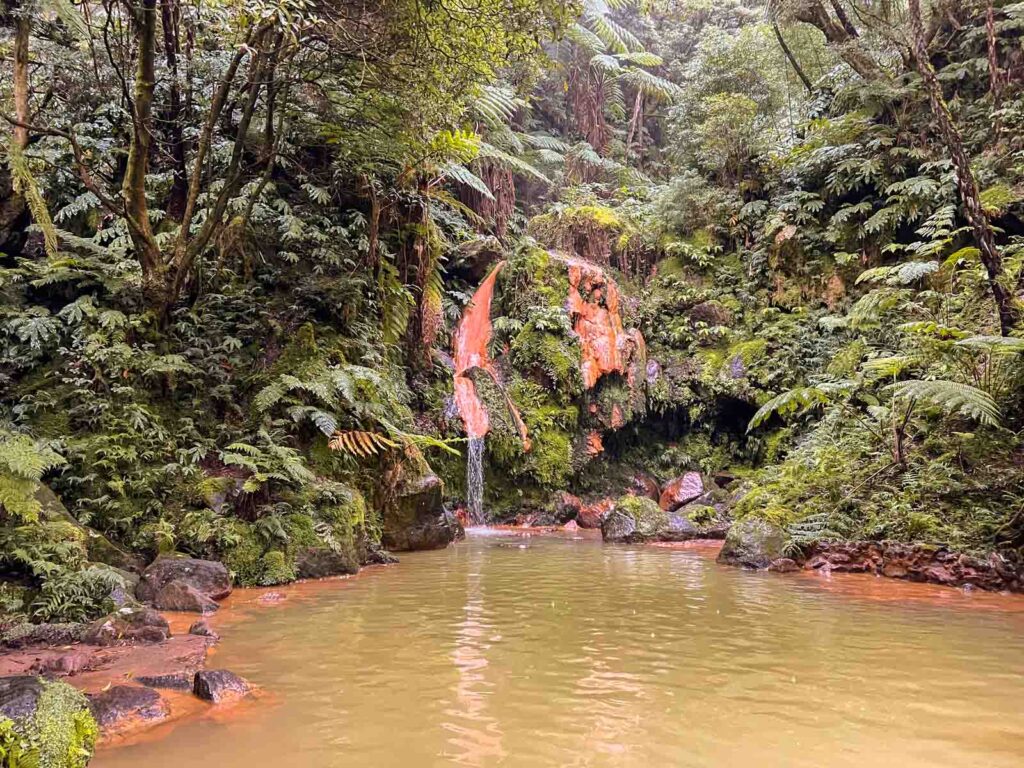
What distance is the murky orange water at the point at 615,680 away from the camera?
2.74 m

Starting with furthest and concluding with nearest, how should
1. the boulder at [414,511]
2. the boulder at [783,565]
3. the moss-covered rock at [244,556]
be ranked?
the boulder at [414,511] → the boulder at [783,565] → the moss-covered rock at [244,556]

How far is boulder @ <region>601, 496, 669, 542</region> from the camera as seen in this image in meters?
11.2

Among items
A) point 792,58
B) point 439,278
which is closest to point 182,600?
point 439,278

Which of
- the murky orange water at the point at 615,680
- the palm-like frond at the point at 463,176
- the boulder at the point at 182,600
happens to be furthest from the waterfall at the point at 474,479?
the boulder at the point at 182,600

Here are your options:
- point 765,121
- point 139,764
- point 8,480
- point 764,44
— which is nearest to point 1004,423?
point 139,764

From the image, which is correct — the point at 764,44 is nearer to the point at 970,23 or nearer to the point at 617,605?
the point at 970,23

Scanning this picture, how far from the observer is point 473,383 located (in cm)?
1420

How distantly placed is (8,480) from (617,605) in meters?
5.00

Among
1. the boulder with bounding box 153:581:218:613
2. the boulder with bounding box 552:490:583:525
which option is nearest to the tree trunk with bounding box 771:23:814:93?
the boulder with bounding box 552:490:583:525

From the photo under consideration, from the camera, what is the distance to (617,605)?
5.84m

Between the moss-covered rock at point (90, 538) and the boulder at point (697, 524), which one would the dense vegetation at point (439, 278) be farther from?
the boulder at point (697, 524)

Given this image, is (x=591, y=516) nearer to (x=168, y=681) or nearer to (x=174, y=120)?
(x=174, y=120)

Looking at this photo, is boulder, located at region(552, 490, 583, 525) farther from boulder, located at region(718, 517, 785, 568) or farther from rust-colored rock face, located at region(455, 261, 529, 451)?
boulder, located at region(718, 517, 785, 568)

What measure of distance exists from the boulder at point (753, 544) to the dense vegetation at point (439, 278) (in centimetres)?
47
